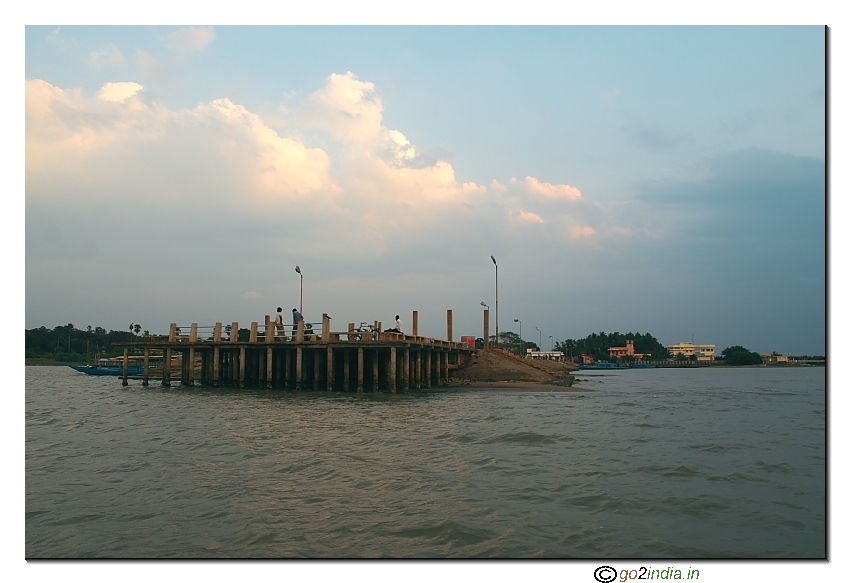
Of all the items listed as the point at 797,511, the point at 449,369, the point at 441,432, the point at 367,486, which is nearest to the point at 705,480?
the point at 797,511

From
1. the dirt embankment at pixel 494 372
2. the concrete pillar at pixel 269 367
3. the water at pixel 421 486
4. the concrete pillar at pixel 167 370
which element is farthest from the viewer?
the dirt embankment at pixel 494 372

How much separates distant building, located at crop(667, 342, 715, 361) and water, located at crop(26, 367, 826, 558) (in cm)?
17587

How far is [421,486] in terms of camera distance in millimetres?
11523

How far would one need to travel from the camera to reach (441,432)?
1839cm

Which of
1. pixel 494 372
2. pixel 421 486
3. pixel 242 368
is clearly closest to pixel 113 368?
pixel 242 368

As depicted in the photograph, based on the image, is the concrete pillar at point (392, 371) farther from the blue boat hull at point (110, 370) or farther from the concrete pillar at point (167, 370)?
the blue boat hull at point (110, 370)

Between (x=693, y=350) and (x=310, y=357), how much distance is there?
574ft

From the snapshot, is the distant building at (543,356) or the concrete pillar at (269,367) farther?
the distant building at (543,356)

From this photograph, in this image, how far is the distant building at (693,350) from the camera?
601 feet

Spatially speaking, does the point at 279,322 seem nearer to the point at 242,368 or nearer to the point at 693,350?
the point at 242,368

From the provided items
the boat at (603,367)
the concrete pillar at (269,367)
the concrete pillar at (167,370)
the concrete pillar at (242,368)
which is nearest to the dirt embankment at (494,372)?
the concrete pillar at (269,367)

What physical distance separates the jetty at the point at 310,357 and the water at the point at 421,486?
9742 mm

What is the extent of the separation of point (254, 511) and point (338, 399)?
18.9 metres
